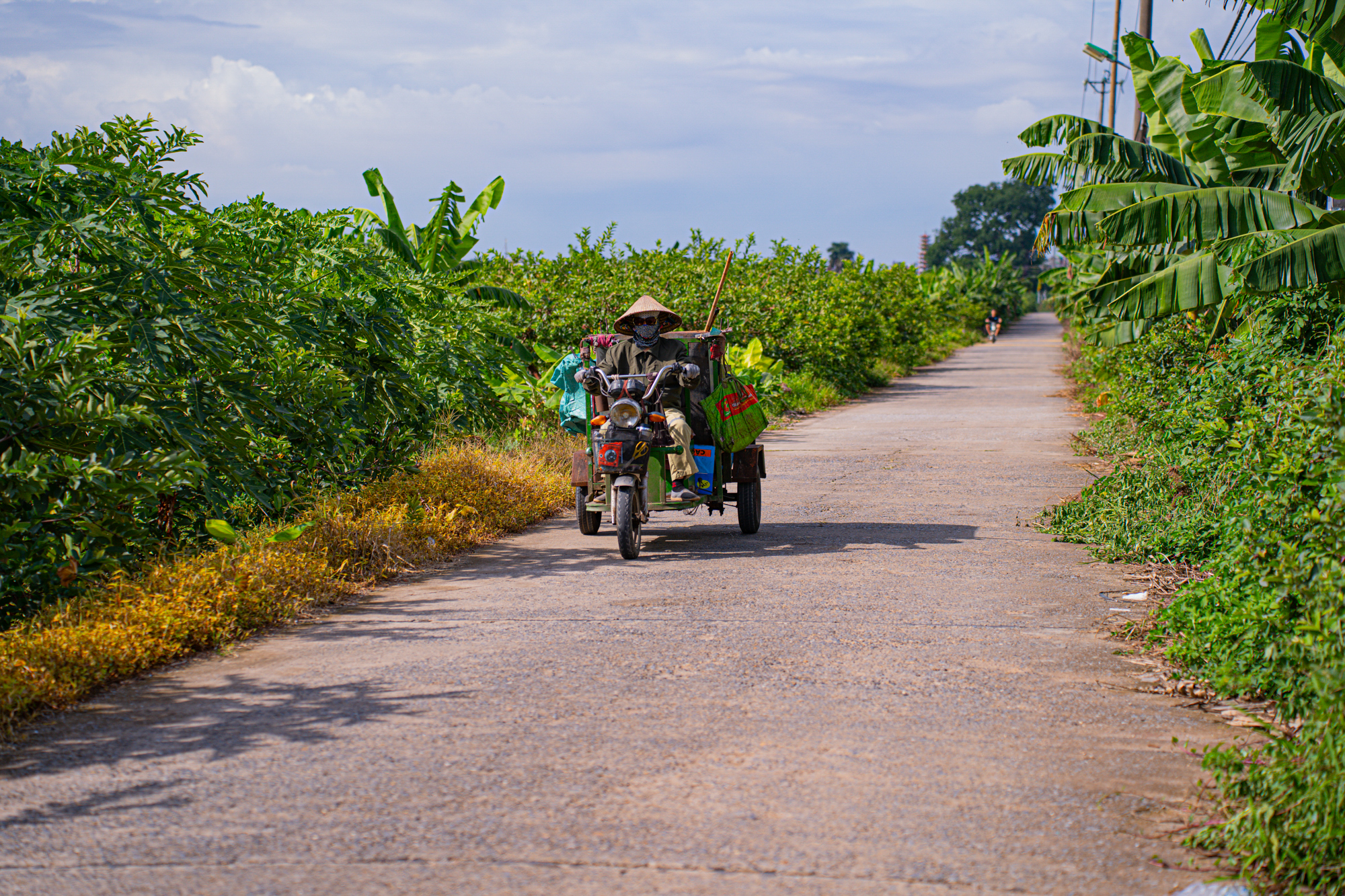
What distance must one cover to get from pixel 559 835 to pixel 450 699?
1.58m

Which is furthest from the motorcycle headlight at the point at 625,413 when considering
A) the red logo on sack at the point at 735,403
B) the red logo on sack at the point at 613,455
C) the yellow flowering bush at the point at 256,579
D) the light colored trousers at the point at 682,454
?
the yellow flowering bush at the point at 256,579

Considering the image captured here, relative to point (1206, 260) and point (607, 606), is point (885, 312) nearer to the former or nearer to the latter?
point (1206, 260)

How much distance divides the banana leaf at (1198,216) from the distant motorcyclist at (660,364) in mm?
4852

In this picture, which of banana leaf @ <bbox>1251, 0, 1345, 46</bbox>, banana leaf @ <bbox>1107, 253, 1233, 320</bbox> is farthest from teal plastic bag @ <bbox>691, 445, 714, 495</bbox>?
banana leaf @ <bbox>1251, 0, 1345, 46</bbox>

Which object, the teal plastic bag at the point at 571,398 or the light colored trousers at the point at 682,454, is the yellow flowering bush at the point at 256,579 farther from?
the light colored trousers at the point at 682,454

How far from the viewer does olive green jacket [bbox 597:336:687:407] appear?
9.32m

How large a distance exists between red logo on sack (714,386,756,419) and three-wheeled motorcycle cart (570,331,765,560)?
0.46ft

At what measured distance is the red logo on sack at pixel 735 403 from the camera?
9.40 m

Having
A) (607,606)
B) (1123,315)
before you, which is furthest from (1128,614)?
(1123,315)

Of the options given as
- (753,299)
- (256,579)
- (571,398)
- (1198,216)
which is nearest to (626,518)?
(571,398)

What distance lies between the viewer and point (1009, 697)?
531 centimetres

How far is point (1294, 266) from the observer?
10.1m

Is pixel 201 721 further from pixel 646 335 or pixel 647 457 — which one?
pixel 646 335

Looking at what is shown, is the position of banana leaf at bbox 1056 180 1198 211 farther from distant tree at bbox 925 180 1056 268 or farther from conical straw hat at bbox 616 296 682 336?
distant tree at bbox 925 180 1056 268
